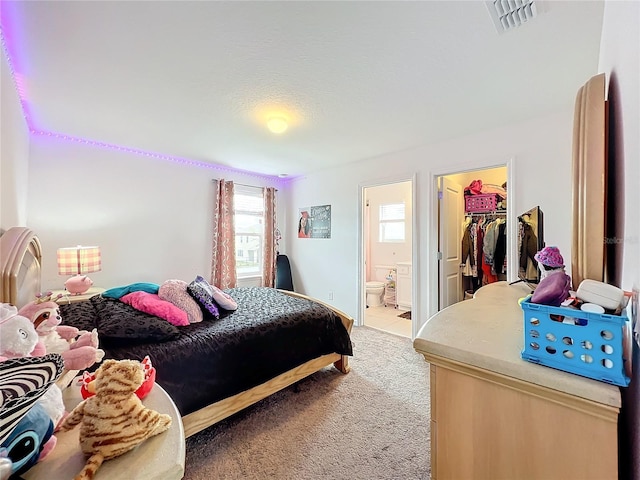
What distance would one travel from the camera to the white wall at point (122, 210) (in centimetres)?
290

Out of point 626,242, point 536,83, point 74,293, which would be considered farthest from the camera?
point 74,293

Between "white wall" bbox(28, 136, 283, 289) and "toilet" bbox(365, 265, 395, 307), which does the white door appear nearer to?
"toilet" bbox(365, 265, 395, 307)

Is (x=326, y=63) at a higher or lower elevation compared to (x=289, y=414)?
higher

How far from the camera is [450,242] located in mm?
3615

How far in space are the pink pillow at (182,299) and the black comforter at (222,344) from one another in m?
0.09

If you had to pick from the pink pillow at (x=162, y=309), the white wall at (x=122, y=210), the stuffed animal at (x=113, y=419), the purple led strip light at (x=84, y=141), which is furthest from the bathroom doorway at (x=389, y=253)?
the stuffed animal at (x=113, y=419)

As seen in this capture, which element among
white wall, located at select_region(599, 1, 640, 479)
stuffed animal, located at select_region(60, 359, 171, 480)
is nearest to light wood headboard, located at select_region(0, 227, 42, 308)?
stuffed animal, located at select_region(60, 359, 171, 480)

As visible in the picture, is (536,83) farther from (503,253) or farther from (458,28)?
(503,253)

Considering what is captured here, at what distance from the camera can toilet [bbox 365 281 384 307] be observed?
5113mm

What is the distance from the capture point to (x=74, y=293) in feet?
8.66

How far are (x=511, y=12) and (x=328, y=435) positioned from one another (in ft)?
8.64

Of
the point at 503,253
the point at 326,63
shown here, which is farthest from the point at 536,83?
the point at 503,253

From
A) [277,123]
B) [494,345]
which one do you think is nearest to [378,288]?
[277,123]

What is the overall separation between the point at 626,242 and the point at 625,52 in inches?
20.7
